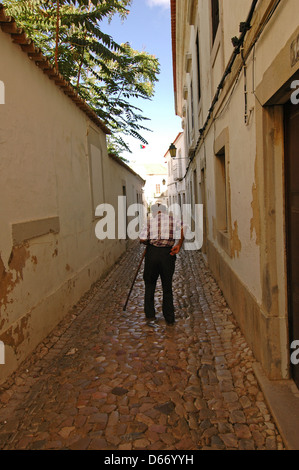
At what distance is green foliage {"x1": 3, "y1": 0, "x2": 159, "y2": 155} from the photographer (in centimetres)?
777

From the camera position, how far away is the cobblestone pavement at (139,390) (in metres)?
2.52

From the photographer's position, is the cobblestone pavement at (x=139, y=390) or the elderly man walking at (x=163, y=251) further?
the elderly man walking at (x=163, y=251)

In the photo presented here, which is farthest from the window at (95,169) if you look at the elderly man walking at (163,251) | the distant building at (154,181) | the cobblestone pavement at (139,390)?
the distant building at (154,181)

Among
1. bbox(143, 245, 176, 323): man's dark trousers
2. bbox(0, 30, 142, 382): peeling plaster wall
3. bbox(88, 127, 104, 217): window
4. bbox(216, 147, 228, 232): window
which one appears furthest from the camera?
bbox(88, 127, 104, 217): window

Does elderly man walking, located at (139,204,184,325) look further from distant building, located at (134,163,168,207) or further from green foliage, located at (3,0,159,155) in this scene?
distant building, located at (134,163,168,207)

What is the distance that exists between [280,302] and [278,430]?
0.96m

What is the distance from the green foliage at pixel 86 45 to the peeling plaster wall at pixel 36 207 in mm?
2520

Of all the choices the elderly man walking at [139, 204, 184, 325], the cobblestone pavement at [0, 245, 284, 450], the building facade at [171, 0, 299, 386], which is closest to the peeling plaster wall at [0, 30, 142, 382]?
the cobblestone pavement at [0, 245, 284, 450]

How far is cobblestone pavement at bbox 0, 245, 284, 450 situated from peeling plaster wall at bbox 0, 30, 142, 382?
0.37 metres

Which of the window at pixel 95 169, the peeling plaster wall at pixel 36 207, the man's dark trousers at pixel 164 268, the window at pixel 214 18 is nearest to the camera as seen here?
the peeling plaster wall at pixel 36 207

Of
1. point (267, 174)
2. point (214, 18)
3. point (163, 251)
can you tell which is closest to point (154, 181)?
point (214, 18)

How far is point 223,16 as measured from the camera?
4.91 meters

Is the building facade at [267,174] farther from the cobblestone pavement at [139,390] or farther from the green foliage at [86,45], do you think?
the green foliage at [86,45]
